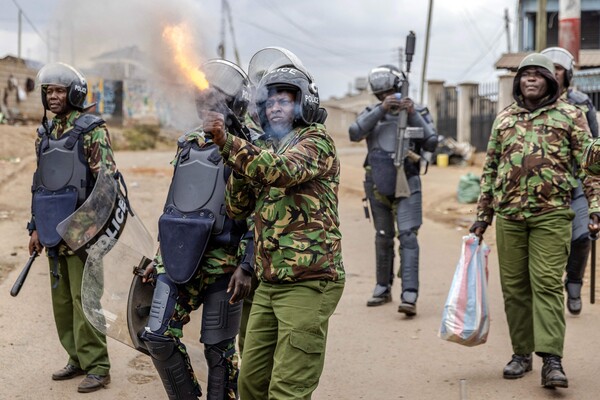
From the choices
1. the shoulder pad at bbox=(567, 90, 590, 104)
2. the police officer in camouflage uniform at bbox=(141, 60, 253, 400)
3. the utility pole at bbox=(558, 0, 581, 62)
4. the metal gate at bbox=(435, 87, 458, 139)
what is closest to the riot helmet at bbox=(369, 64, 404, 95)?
the shoulder pad at bbox=(567, 90, 590, 104)

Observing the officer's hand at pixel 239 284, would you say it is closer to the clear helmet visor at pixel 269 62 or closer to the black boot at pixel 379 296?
the clear helmet visor at pixel 269 62

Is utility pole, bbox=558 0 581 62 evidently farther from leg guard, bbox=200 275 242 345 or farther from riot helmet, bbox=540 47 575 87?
leg guard, bbox=200 275 242 345

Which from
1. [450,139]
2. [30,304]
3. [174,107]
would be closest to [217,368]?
[174,107]

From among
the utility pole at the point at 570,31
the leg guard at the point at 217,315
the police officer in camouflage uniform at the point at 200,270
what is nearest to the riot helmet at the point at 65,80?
the police officer in camouflage uniform at the point at 200,270

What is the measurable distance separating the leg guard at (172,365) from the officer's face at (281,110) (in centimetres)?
124

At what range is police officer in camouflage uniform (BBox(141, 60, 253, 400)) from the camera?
→ 15.3 ft

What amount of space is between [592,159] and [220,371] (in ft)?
7.59

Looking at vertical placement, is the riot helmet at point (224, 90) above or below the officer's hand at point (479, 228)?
above

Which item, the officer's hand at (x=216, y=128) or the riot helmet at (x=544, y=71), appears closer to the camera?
the officer's hand at (x=216, y=128)

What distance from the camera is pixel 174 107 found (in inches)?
188

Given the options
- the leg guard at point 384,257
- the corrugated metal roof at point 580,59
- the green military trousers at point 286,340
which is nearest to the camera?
the green military trousers at point 286,340

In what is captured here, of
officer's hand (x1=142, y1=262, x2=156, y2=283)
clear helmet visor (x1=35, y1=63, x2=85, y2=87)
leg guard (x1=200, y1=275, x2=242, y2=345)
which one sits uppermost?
clear helmet visor (x1=35, y1=63, x2=85, y2=87)

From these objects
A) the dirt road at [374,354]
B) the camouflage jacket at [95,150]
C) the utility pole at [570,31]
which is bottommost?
the dirt road at [374,354]

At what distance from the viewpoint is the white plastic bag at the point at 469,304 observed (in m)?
6.00
